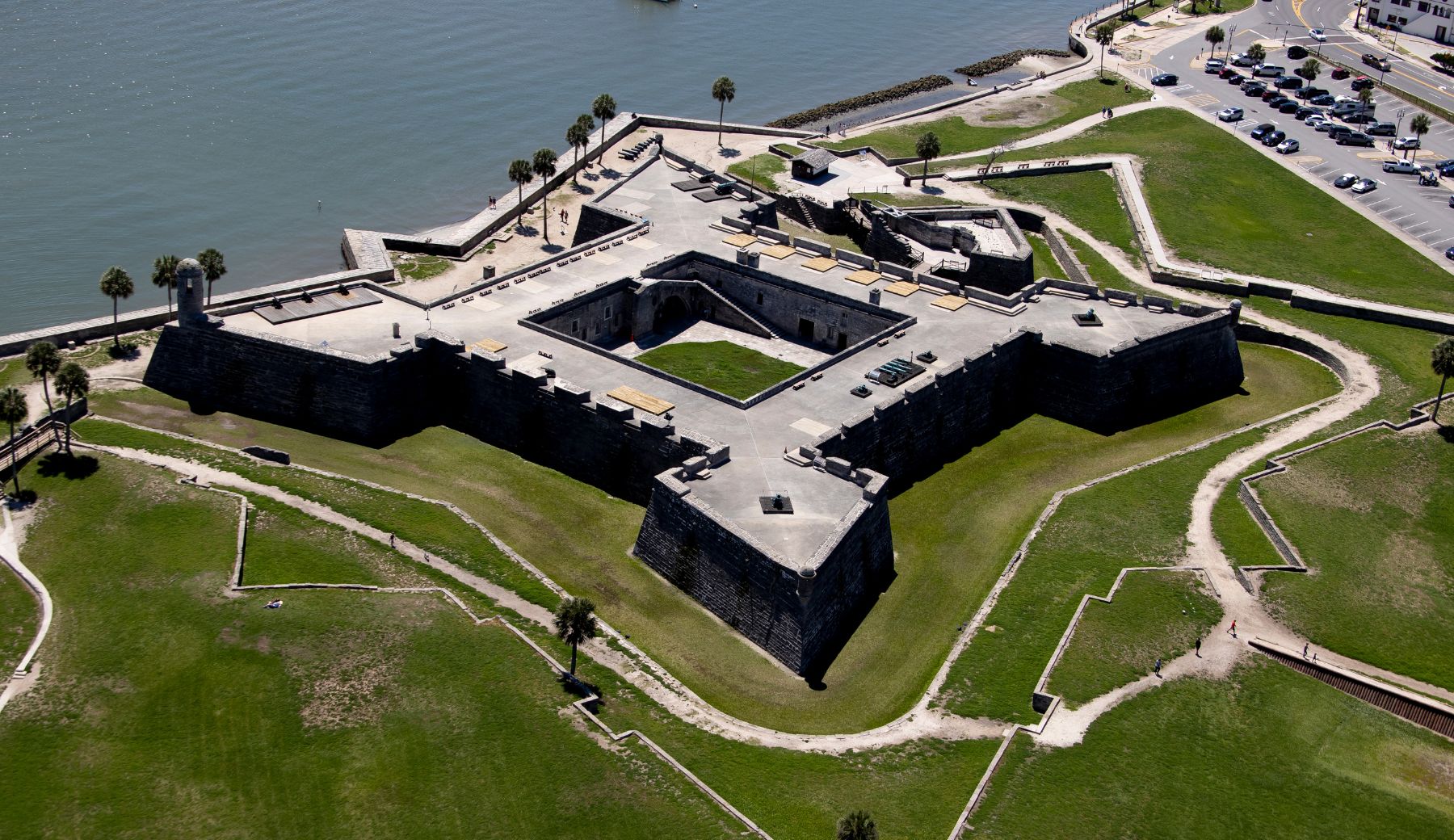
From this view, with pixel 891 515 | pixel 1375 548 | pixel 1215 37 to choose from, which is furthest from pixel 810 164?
pixel 1215 37

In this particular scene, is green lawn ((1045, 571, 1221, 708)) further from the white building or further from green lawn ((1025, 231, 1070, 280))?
the white building

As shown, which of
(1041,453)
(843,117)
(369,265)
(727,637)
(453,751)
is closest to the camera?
(453,751)

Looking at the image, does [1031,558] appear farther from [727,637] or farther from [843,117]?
[843,117]

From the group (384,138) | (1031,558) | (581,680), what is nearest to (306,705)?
(581,680)

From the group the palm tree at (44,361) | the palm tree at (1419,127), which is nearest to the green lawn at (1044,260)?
the palm tree at (1419,127)

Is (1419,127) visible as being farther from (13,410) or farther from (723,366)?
(13,410)

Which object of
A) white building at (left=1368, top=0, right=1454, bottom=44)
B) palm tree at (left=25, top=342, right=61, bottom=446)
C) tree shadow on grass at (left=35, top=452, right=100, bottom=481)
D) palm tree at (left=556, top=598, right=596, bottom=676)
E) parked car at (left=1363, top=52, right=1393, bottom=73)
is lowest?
palm tree at (left=556, top=598, right=596, bottom=676)

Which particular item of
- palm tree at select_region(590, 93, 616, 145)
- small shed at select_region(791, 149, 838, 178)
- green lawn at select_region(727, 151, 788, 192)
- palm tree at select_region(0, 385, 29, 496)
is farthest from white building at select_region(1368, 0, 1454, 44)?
palm tree at select_region(0, 385, 29, 496)
